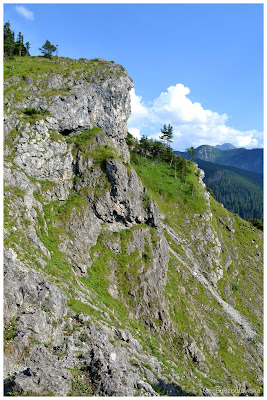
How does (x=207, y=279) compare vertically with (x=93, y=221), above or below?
below

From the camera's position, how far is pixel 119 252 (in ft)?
166

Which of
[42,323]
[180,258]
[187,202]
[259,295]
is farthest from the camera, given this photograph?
[187,202]

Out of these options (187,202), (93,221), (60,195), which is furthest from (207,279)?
(60,195)

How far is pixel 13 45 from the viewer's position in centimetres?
9694

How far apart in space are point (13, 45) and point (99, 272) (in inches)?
4118

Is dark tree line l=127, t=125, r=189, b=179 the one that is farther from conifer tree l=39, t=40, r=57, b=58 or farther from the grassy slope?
conifer tree l=39, t=40, r=57, b=58

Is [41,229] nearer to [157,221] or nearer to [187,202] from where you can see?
[157,221]

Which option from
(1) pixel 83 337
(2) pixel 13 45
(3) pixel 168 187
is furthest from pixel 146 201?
(2) pixel 13 45

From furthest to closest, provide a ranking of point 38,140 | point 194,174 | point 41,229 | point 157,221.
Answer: point 194,174
point 157,221
point 38,140
point 41,229

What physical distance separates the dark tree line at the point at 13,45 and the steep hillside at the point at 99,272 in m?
24.6

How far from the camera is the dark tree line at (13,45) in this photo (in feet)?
298

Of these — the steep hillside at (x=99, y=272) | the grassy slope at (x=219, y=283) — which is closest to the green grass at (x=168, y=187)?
the grassy slope at (x=219, y=283)

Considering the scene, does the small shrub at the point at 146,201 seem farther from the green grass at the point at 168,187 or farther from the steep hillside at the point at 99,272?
the green grass at the point at 168,187

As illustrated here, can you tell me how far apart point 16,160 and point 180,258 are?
53.3 metres
